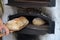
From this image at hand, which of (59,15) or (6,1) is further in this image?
(6,1)

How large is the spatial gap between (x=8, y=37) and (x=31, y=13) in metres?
0.42

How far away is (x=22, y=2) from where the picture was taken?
1562 millimetres

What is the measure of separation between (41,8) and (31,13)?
15cm

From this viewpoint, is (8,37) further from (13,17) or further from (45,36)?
(45,36)

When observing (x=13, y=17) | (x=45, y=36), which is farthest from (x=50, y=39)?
(x=13, y=17)

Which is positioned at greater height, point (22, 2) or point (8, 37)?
point (22, 2)

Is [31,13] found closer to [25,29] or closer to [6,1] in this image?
[25,29]

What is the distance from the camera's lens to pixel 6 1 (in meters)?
1.69

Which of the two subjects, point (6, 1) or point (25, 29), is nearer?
point (25, 29)

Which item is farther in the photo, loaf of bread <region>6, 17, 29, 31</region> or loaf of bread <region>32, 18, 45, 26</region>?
loaf of bread <region>32, 18, 45, 26</region>

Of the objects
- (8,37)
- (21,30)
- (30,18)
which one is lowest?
(8,37)

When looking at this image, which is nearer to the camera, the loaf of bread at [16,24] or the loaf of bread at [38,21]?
the loaf of bread at [16,24]

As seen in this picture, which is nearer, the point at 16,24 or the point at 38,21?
the point at 16,24

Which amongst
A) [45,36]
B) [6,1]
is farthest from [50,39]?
[6,1]
